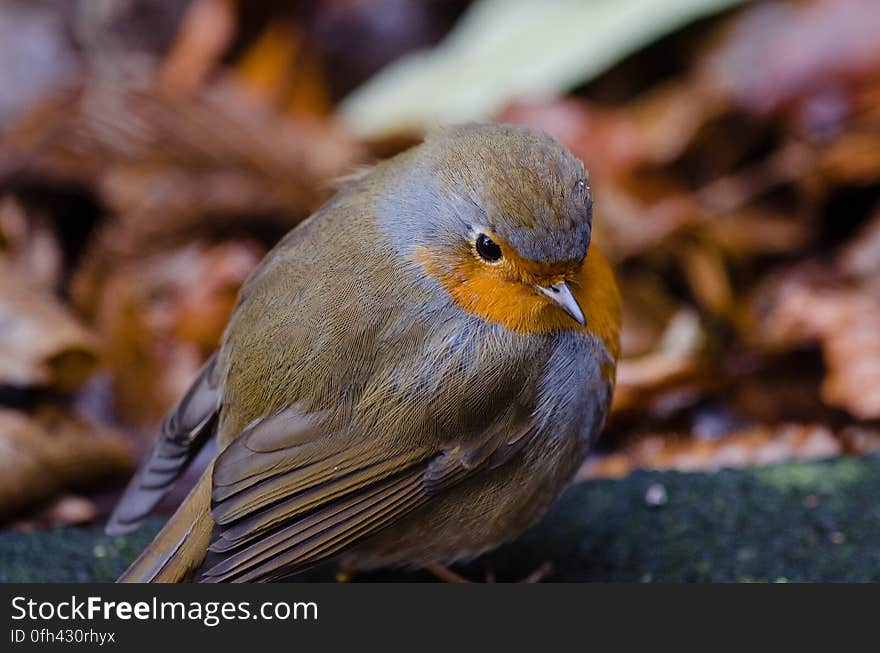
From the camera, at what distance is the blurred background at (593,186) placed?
357 centimetres

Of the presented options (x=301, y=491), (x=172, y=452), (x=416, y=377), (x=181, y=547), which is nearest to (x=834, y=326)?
(x=416, y=377)

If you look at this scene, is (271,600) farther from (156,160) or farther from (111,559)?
(156,160)

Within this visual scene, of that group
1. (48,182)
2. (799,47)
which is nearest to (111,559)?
(48,182)

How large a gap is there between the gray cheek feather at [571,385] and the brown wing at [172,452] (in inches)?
34.5

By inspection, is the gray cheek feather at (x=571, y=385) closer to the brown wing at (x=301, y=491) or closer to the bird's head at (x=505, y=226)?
the bird's head at (x=505, y=226)

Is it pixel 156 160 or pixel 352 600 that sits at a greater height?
pixel 156 160

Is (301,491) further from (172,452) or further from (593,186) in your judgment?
(593,186)

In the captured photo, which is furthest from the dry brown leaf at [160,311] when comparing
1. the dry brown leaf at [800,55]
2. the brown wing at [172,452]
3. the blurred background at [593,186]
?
the dry brown leaf at [800,55]

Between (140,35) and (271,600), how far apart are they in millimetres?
3860

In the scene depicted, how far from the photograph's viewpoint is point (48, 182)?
16.1ft

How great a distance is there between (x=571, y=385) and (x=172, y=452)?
109 centimetres

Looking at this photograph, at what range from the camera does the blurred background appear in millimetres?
3566

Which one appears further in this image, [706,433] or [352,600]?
[706,433]

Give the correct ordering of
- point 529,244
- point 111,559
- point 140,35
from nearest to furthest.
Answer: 1. point 529,244
2. point 111,559
3. point 140,35
